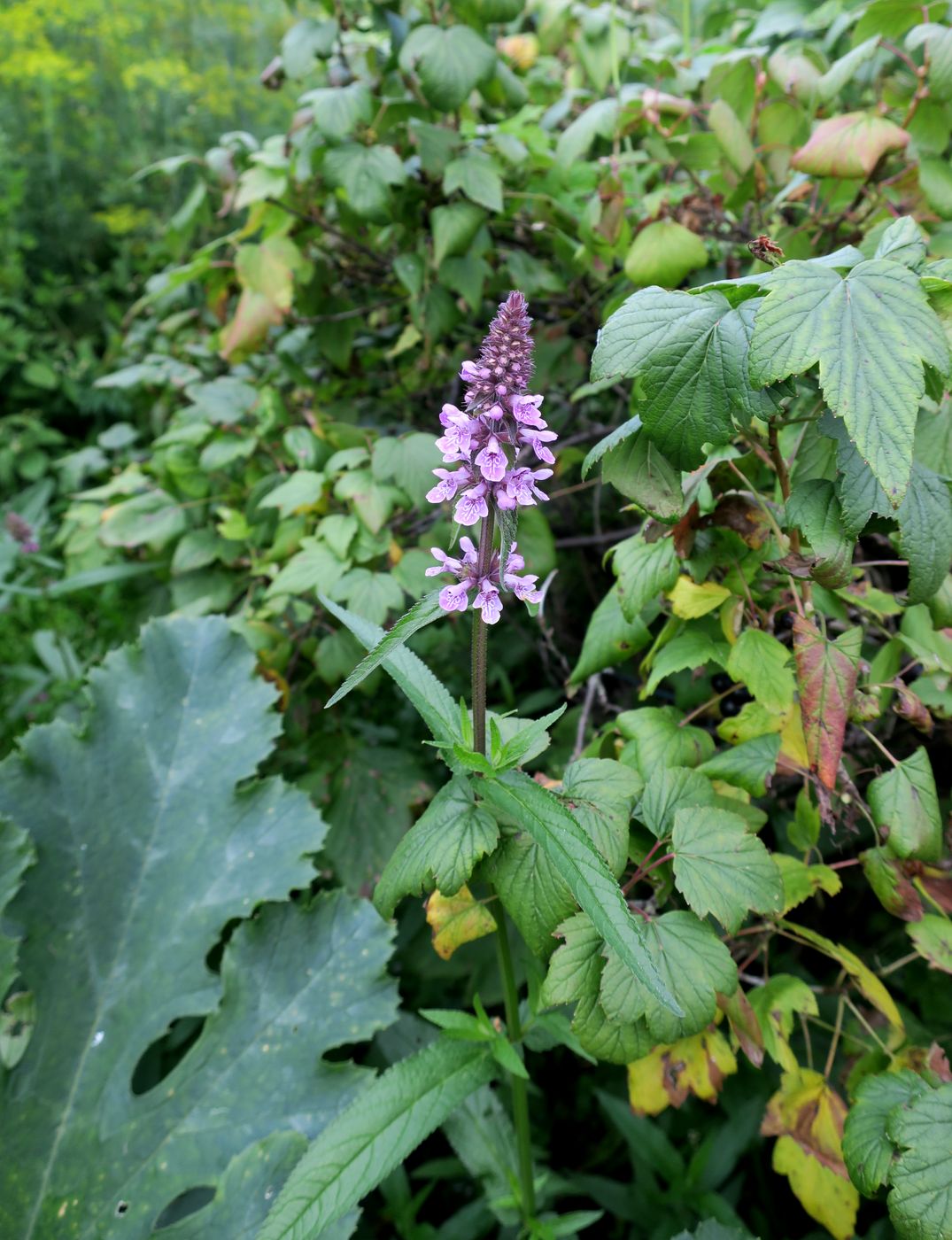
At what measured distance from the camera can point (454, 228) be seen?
184 cm

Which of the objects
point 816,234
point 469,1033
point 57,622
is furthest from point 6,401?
point 469,1033

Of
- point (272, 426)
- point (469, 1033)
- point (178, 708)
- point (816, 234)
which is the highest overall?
point (816, 234)

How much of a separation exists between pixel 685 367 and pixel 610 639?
472mm

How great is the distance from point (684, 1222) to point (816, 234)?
6.18 ft

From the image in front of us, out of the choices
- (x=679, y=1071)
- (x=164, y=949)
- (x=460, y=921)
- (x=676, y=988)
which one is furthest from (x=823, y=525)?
(x=164, y=949)

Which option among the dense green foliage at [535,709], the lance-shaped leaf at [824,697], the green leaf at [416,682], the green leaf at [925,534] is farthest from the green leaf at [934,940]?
the green leaf at [416,682]

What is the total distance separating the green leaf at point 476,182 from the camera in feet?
5.90

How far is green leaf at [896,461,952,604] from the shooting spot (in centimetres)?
106

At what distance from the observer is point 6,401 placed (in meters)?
3.96

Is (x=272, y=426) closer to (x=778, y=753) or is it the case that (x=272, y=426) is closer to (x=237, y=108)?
(x=778, y=753)

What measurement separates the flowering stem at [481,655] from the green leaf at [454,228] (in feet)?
3.57

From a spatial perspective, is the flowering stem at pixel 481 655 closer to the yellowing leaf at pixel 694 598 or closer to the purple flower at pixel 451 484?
the purple flower at pixel 451 484

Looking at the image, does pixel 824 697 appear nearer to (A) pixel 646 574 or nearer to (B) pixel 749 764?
(B) pixel 749 764

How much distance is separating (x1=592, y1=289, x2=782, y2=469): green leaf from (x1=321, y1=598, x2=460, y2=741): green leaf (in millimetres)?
409
